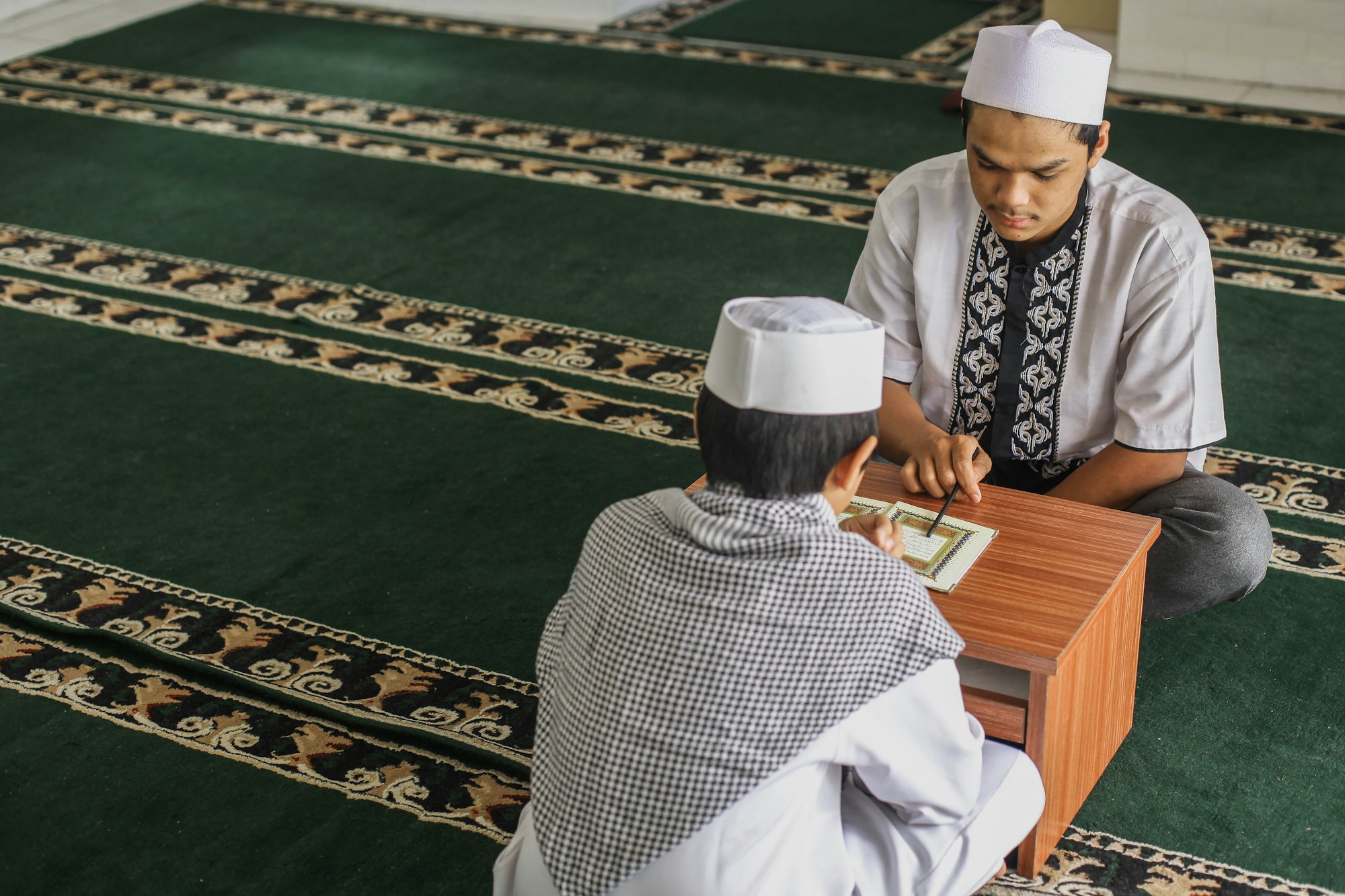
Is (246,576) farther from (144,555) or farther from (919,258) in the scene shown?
(919,258)

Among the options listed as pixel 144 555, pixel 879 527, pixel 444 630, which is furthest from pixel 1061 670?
pixel 144 555

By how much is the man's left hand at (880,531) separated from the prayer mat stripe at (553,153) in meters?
2.15

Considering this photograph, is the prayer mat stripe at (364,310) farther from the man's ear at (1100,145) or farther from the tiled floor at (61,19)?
the tiled floor at (61,19)

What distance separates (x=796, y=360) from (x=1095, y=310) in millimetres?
815

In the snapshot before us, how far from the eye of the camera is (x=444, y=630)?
2365 millimetres

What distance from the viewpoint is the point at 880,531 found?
161cm

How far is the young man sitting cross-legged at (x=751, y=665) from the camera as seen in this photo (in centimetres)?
125

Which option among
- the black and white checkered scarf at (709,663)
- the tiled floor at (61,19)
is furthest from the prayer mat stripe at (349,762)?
the tiled floor at (61,19)

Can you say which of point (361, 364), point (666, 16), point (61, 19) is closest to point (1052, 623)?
point (361, 364)

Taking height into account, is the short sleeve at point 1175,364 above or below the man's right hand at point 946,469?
above

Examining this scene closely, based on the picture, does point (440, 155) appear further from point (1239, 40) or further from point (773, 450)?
point (773, 450)

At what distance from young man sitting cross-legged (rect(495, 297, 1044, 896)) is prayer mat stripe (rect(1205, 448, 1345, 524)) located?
1.45 meters

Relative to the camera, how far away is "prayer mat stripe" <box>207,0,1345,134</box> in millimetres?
4551

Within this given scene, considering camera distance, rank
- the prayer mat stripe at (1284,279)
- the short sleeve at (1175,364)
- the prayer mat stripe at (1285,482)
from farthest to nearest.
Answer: the prayer mat stripe at (1284,279), the prayer mat stripe at (1285,482), the short sleeve at (1175,364)
